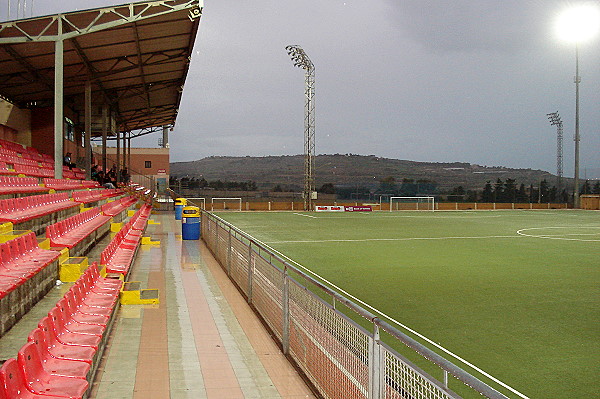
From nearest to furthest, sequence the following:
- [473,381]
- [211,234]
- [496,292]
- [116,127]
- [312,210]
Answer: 1. [473,381]
2. [496,292]
3. [211,234]
4. [116,127]
5. [312,210]

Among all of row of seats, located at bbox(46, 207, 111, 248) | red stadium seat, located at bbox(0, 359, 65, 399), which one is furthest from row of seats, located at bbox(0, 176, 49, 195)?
red stadium seat, located at bbox(0, 359, 65, 399)

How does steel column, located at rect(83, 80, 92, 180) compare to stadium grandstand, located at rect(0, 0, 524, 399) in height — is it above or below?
above

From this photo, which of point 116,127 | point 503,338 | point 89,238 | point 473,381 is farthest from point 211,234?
point 116,127

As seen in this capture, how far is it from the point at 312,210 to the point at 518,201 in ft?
77.3

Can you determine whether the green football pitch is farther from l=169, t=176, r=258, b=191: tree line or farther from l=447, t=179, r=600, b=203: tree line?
l=447, t=179, r=600, b=203: tree line

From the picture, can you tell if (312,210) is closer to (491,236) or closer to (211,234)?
(491,236)

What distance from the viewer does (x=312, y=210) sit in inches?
1726

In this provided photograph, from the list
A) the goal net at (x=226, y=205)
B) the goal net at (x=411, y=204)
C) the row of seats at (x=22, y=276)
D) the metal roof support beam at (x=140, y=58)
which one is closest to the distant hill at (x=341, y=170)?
the goal net at (x=411, y=204)

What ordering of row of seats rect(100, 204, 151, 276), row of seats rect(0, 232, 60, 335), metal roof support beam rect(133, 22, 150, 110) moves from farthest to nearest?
metal roof support beam rect(133, 22, 150, 110), row of seats rect(100, 204, 151, 276), row of seats rect(0, 232, 60, 335)

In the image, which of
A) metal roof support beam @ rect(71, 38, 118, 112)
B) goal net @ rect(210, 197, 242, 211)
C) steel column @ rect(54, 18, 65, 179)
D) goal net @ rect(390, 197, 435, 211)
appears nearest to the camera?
steel column @ rect(54, 18, 65, 179)

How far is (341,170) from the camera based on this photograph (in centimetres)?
12850

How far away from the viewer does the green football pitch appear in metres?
5.96

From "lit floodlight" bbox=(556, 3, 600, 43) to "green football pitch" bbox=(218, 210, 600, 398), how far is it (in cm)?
2258

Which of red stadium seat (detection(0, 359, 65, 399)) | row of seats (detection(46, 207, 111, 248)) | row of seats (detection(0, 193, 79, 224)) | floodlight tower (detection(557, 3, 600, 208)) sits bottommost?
red stadium seat (detection(0, 359, 65, 399))
